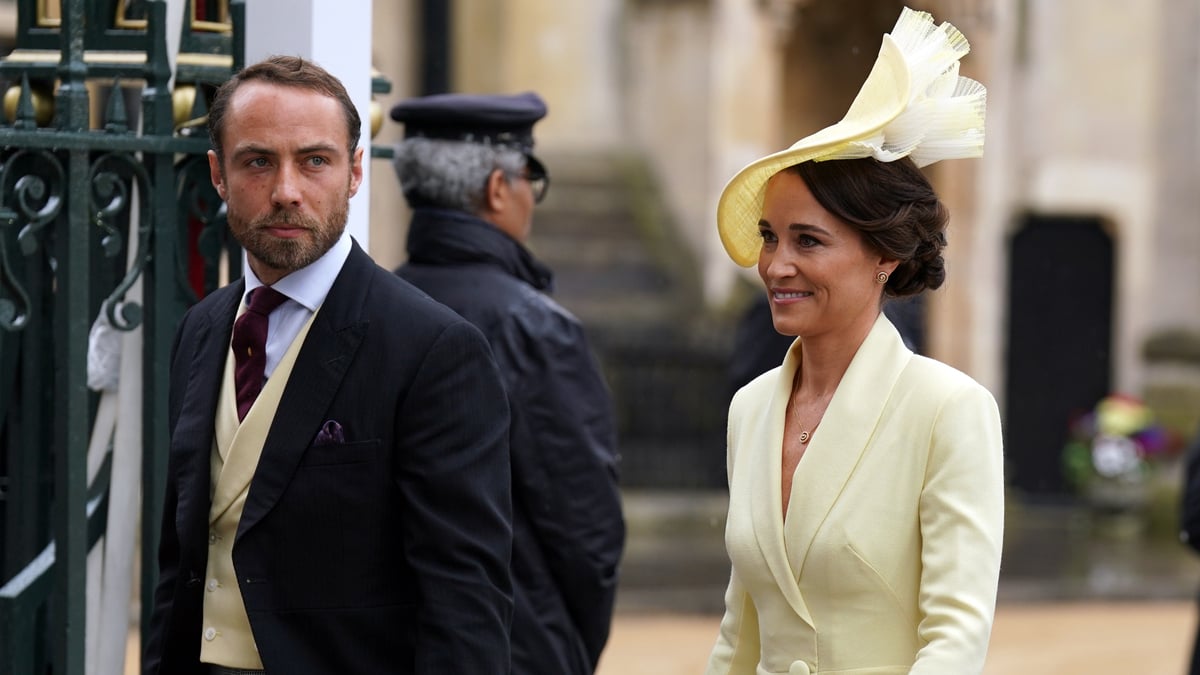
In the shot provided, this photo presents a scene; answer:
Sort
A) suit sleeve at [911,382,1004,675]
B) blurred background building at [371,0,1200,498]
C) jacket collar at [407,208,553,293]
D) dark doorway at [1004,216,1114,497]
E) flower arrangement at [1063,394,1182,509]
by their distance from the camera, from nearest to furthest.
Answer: suit sleeve at [911,382,1004,675]
jacket collar at [407,208,553,293]
blurred background building at [371,0,1200,498]
flower arrangement at [1063,394,1182,509]
dark doorway at [1004,216,1114,497]

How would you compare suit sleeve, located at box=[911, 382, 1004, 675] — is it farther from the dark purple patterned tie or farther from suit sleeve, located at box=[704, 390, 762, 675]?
the dark purple patterned tie

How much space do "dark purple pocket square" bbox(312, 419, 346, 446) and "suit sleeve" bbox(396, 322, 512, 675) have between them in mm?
86

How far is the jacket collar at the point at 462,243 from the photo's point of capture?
14.0 ft

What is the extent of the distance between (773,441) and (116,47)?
5.52 feet

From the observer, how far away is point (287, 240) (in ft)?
9.28

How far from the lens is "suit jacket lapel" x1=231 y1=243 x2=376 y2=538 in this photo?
9.12 feet

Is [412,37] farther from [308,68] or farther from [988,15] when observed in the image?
[308,68]

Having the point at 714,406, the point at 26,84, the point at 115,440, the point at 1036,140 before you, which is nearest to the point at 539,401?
the point at 115,440

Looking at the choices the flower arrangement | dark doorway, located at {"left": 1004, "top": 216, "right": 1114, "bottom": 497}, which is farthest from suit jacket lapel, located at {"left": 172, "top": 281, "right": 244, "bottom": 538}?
dark doorway, located at {"left": 1004, "top": 216, "right": 1114, "bottom": 497}

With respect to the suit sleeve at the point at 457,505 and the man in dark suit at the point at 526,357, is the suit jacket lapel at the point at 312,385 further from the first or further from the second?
the man in dark suit at the point at 526,357

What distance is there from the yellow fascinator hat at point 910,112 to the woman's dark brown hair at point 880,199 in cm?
2

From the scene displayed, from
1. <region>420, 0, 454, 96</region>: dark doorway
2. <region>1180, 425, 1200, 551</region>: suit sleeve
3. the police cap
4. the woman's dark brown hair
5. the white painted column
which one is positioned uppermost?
<region>420, 0, 454, 96</region>: dark doorway

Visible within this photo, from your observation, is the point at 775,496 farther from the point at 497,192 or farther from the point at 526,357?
the point at 497,192

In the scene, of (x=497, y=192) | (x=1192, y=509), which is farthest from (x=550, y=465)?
(x=1192, y=509)
